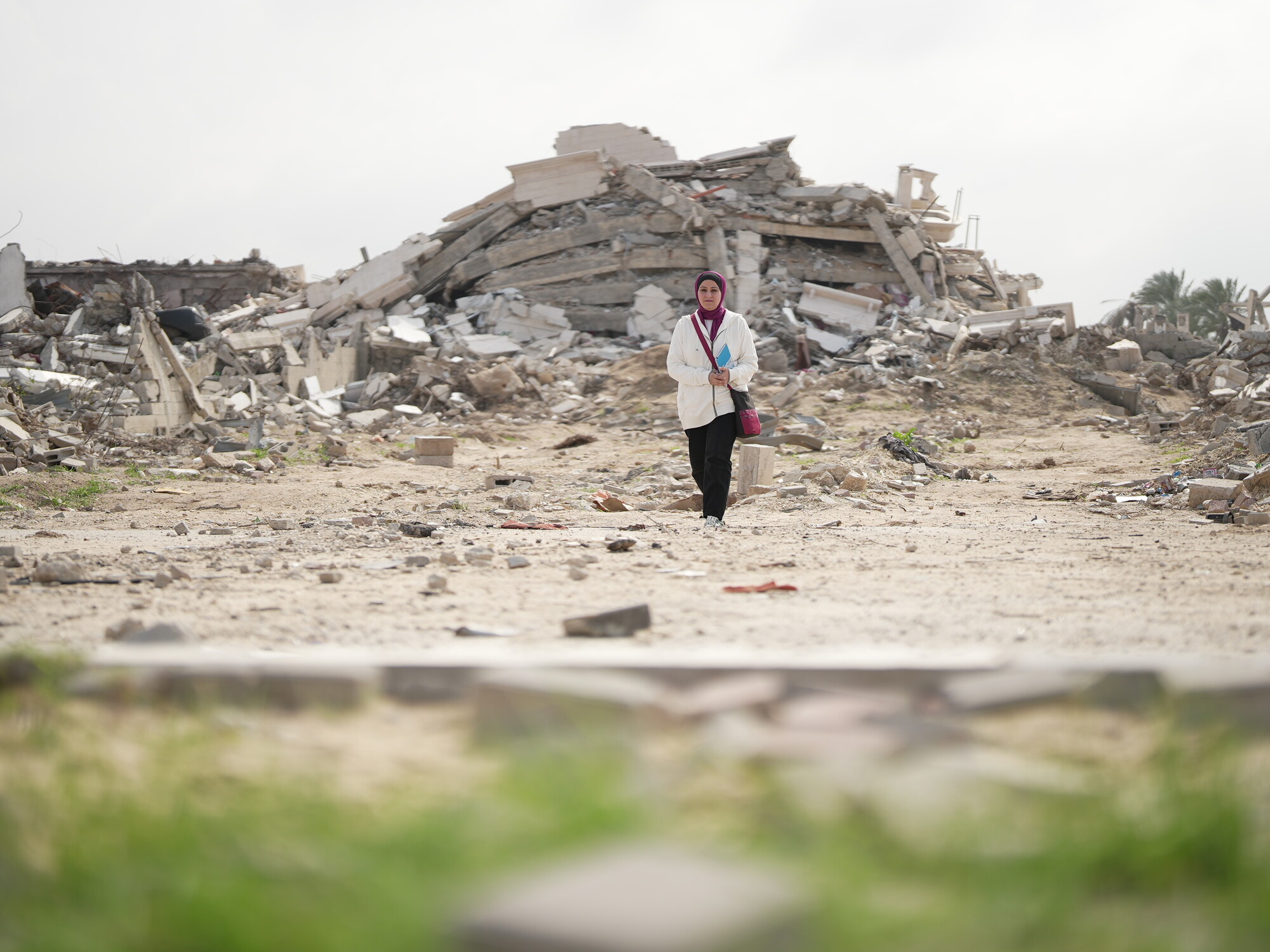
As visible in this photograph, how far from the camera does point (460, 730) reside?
2.15 meters

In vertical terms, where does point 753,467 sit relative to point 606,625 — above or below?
above

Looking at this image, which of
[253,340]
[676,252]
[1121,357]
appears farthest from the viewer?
Answer: [676,252]

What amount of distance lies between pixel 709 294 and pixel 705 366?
19.3 inches

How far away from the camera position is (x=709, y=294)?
622cm

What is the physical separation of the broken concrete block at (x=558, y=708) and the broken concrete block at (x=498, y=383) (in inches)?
494

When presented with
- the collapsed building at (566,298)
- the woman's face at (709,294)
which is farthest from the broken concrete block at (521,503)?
the collapsed building at (566,298)

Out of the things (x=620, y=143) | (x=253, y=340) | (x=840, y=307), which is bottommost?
(x=253, y=340)

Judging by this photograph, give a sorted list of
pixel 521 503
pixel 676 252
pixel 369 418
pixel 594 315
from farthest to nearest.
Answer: pixel 594 315
pixel 676 252
pixel 369 418
pixel 521 503

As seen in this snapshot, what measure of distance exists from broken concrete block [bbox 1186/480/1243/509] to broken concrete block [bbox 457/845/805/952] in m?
6.36

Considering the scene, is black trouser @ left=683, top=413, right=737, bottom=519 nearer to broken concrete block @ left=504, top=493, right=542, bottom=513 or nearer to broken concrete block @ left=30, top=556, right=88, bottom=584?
broken concrete block @ left=504, top=493, right=542, bottom=513

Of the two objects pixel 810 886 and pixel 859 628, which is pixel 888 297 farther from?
pixel 810 886

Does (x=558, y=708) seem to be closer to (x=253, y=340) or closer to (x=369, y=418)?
(x=369, y=418)

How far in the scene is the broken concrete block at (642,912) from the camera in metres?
1.18

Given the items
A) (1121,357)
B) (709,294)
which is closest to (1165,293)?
(1121,357)
